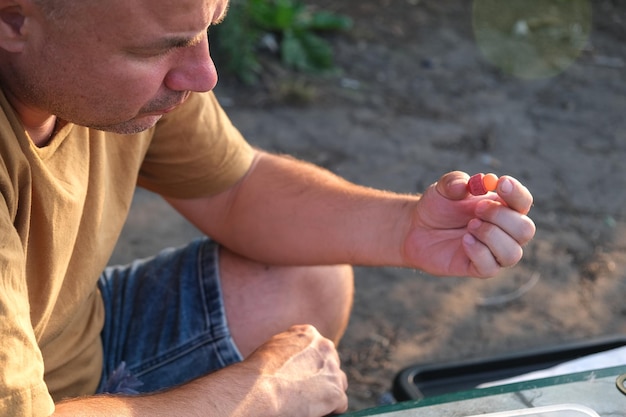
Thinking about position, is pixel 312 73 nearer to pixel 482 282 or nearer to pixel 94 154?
pixel 482 282

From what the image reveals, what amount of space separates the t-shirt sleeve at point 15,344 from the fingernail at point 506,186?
76 cm

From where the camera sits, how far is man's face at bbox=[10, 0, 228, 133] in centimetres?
122

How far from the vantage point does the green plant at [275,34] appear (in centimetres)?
427

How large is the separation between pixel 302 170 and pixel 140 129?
1.99 feet

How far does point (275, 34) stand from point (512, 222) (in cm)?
333

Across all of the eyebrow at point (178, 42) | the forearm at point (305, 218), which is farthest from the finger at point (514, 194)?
the eyebrow at point (178, 42)

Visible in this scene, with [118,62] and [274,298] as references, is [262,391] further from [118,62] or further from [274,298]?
[118,62]

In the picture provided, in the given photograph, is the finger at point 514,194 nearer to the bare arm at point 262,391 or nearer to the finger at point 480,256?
the finger at point 480,256

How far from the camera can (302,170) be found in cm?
196

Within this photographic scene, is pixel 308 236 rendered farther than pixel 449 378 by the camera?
No

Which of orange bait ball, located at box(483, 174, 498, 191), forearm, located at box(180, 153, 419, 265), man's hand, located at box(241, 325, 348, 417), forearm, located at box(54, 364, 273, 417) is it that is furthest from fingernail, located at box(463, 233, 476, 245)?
forearm, located at box(54, 364, 273, 417)

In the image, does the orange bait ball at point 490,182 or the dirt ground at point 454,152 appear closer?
the orange bait ball at point 490,182

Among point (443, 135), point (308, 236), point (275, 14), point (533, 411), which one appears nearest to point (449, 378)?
point (308, 236)

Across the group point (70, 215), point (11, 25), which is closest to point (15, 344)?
point (70, 215)
